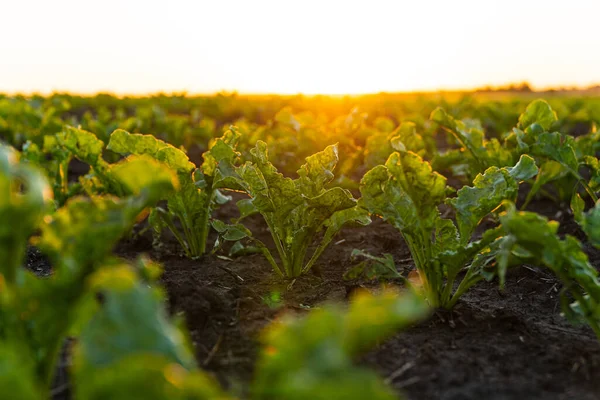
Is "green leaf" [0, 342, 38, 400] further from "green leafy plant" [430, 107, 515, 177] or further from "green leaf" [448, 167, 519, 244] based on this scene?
"green leafy plant" [430, 107, 515, 177]

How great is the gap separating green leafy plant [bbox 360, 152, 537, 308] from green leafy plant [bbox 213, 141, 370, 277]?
0.25 meters

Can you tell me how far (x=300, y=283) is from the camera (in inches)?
122

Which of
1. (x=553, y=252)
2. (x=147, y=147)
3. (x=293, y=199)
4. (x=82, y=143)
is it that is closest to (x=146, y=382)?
(x=553, y=252)

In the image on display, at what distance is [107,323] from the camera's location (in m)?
1.25

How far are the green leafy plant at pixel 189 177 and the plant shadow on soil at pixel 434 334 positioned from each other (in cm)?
22

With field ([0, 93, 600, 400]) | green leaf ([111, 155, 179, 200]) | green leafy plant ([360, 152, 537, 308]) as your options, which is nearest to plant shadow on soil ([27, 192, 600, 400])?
field ([0, 93, 600, 400])

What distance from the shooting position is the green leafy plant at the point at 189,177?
2.94 m

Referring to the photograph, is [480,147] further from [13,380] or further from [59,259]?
[13,380]

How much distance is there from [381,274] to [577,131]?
36.7 ft

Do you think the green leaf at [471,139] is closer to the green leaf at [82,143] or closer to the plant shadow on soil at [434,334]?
the plant shadow on soil at [434,334]

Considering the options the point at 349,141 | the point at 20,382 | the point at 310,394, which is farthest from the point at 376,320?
the point at 349,141

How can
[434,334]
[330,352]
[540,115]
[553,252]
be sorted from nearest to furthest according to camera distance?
1. [330,352]
2. [553,252]
3. [434,334]
4. [540,115]

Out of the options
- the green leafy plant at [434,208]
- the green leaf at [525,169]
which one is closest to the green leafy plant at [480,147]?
the green leaf at [525,169]

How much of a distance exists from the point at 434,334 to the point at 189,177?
1.52 meters
